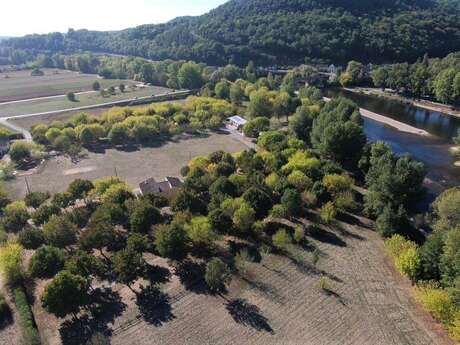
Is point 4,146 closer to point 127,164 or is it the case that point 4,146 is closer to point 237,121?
point 127,164

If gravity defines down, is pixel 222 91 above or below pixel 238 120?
above

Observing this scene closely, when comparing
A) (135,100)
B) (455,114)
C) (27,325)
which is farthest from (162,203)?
(455,114)

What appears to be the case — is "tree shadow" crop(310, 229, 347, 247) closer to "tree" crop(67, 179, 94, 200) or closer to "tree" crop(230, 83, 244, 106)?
"tree" crop(67, 179, 94, 200)

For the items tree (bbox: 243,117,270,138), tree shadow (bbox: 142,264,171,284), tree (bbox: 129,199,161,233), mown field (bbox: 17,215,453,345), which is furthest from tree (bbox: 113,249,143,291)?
tree (bbox: 243,117,270,138)

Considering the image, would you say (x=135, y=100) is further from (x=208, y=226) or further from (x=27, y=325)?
(x=27, y=325)

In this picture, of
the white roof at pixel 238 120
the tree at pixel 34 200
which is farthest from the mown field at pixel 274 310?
the white roof at pixel 238 120

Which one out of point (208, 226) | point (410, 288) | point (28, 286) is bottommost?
point (28, 286)

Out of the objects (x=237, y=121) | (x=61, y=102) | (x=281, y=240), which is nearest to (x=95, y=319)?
(x=281, y=240)
